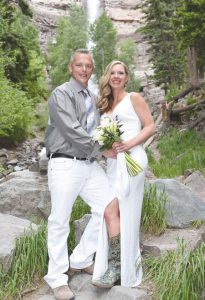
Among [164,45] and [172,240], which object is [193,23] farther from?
[164,45]

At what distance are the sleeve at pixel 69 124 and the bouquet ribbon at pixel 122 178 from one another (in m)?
0.25

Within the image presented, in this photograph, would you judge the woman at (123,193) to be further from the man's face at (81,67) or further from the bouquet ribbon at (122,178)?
the man's face at (81,67)

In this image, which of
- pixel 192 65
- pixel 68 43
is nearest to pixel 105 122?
pixel 192 65

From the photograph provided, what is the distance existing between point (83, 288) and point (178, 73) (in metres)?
27.0

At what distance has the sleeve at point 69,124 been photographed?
4656 millimetres

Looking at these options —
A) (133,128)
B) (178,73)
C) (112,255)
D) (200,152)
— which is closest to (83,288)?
(112,255)

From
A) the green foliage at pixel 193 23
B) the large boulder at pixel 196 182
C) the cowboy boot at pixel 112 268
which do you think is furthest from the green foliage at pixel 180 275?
the green foliage at pixel 193 23

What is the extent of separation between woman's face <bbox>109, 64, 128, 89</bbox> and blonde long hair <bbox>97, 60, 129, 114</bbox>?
32 millimetres

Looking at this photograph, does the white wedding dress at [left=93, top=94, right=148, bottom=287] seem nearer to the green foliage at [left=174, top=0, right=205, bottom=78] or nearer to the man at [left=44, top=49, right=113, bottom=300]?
the man at [left=44, top=49, right=113, bottom=300]

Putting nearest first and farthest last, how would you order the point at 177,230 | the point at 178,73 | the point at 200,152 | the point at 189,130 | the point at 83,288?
the point at 83,288 < the point at 177,230 < the point at 200,152 < the point at 189,130 < the point at 178,73

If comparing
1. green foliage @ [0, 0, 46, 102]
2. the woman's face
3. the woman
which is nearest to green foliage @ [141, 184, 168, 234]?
the woman

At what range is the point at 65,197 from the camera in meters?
4.80

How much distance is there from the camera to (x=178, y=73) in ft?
101

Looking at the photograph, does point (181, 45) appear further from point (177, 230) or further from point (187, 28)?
point (177, 230)
